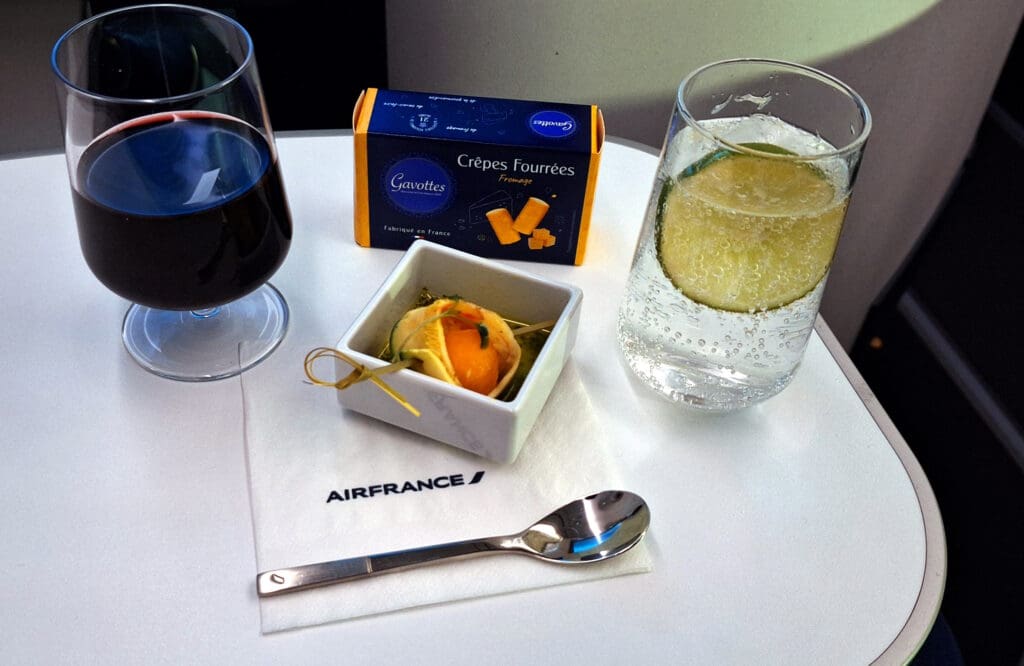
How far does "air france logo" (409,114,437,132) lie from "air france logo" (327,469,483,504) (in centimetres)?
24

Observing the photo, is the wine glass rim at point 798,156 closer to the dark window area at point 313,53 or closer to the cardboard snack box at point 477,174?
the cardboard snack box at point 477,174

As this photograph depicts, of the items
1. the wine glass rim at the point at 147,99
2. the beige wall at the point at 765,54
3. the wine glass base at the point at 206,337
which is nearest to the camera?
the wine glass rim at the point at 147,99

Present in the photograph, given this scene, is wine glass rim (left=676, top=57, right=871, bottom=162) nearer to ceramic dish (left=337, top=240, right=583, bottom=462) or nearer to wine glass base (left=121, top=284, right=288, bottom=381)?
ceramic dish (left=337, top=240, right=583, bottom=462)

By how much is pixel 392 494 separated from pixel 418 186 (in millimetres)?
229

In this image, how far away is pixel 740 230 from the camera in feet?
1.61

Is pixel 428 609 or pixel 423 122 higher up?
pixel 423 122

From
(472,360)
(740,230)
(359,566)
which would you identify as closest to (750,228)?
(740,230)

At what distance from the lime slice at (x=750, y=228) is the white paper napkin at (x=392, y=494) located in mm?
118

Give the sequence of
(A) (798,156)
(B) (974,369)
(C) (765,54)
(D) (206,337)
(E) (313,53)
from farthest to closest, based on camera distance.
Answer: (B) (974,369) < (E) (313,53) < (C) (765,54) < (D) (206,337) < (A) (798,156)

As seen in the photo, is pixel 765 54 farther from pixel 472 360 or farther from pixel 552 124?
pixel 472 360

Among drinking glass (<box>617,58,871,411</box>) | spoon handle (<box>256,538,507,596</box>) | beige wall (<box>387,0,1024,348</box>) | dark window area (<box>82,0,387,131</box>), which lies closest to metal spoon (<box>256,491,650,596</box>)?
spoon handle (<box>256,538,507,596</box>)

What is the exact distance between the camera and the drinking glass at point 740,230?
488mm

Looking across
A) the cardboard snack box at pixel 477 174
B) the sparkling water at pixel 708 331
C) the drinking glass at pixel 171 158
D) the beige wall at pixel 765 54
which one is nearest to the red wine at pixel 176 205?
the drinking glass at pixel 171 158

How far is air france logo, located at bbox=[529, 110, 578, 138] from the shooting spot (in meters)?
0.63
